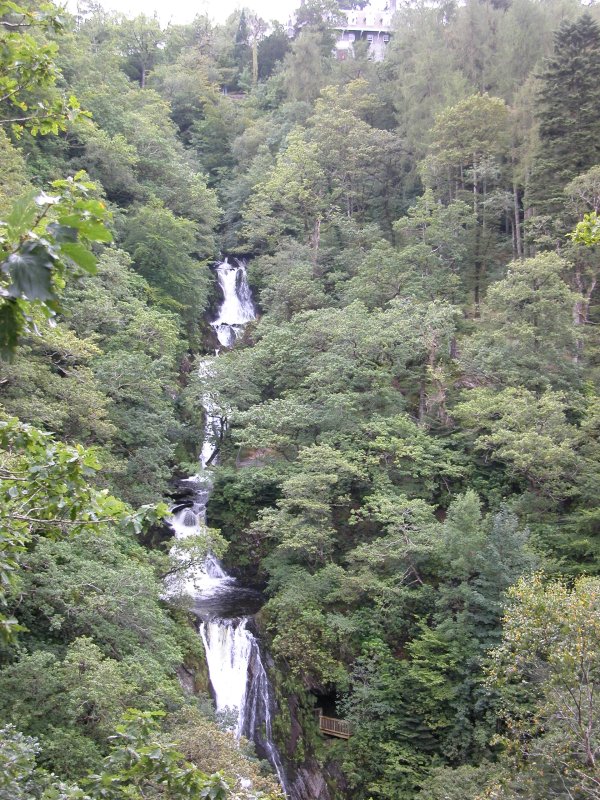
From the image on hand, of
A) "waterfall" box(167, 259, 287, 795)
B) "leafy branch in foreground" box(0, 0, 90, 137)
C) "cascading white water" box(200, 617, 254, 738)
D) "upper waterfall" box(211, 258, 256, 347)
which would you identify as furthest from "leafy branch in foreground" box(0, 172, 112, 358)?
"upper waterfall" box(211, 258, 256, 347)

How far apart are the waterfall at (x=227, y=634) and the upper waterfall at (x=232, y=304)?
7.67m

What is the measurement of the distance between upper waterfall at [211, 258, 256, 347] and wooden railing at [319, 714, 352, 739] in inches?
634

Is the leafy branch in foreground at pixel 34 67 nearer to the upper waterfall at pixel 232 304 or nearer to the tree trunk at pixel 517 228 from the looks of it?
the tree trunk at pixel 517 228

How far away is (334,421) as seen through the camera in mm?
17859

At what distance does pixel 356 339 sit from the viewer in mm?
19516

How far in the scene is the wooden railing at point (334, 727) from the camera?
13.5 m

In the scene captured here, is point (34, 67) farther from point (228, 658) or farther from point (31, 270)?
point (228, 658)

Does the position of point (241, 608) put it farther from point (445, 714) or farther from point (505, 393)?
point (505, 393)

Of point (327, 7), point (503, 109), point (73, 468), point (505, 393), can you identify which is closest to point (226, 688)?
point (505, 393)

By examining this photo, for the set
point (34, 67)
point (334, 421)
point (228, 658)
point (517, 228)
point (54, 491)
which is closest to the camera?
point (54, 491)

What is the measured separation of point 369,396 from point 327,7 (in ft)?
110

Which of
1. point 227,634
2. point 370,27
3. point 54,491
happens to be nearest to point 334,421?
point 227,634

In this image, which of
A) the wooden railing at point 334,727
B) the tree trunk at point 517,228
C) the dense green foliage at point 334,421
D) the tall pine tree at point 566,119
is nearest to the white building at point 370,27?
the dense green foliage at point 334,421

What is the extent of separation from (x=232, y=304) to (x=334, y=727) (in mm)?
19517
